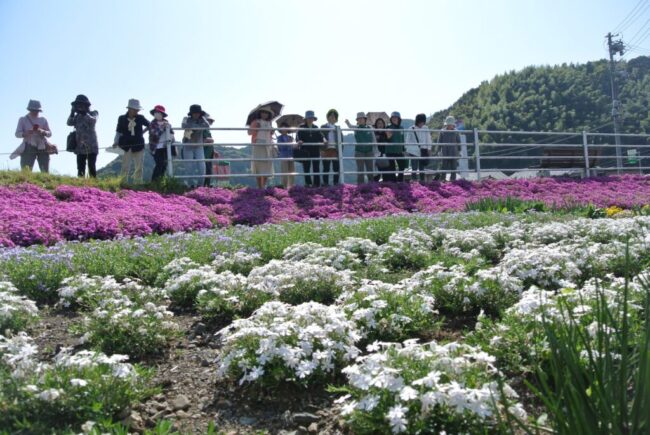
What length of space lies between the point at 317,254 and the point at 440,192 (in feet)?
30.3

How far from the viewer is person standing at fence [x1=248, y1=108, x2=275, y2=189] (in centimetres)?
1448

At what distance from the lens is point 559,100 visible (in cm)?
8125

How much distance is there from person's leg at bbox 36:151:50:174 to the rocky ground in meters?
10.3

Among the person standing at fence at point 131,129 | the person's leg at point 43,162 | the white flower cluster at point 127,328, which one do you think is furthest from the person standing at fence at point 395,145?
the white flower cluster at point 127,328

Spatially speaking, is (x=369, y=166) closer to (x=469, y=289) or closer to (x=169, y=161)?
(x=169, y=161)

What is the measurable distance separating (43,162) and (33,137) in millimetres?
635

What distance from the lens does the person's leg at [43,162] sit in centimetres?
1298

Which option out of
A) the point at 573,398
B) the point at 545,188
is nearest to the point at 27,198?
the point at 573,398

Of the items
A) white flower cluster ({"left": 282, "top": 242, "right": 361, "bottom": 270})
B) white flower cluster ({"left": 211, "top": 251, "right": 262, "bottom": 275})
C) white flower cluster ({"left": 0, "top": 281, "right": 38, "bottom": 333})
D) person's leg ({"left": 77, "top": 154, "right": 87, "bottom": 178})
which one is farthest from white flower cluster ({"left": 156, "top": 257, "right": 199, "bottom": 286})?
person's leg ({"left": 77, "top": 154, "right": 87, "bottom": 178})

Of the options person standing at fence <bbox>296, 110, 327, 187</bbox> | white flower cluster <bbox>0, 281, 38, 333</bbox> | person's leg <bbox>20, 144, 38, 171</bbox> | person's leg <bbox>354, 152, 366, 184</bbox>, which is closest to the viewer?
white flower cluster <bbox>0, 281, 38, 333</bbox>

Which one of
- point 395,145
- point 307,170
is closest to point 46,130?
point 307,170

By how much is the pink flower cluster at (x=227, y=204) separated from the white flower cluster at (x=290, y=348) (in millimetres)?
5328

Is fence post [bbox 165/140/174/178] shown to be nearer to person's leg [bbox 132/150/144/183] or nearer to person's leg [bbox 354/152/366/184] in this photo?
person's leg [bbox 132/150/144/183]

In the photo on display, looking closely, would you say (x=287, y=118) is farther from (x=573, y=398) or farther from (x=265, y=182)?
(x=573, y=398)
